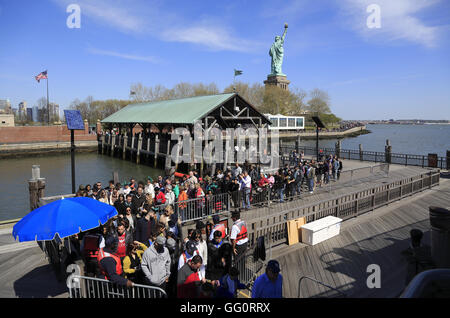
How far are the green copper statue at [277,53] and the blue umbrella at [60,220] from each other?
390 ft

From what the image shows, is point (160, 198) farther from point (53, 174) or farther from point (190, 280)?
point (53, 174)

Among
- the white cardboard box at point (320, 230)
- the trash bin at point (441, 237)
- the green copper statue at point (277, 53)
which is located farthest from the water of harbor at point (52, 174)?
the green copper statue at point (277, 53)

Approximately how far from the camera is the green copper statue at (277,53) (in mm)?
115125

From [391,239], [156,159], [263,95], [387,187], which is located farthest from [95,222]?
[263,95]

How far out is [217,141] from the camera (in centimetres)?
2744

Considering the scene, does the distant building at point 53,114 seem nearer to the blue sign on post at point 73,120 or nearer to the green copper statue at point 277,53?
the green copper statue at point 277,53

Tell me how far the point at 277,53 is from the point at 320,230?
117019 mm

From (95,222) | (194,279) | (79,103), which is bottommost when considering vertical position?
(194,279)

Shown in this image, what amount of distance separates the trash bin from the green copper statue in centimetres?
11778

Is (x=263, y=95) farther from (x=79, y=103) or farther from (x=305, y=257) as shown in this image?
(x=305, y=257)

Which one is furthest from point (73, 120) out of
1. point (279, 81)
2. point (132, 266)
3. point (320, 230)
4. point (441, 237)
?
point (279, 81)

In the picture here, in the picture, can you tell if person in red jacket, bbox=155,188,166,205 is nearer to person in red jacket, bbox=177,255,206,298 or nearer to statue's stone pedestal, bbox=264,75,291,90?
person in red jacket, bbox=177,255,206,298
